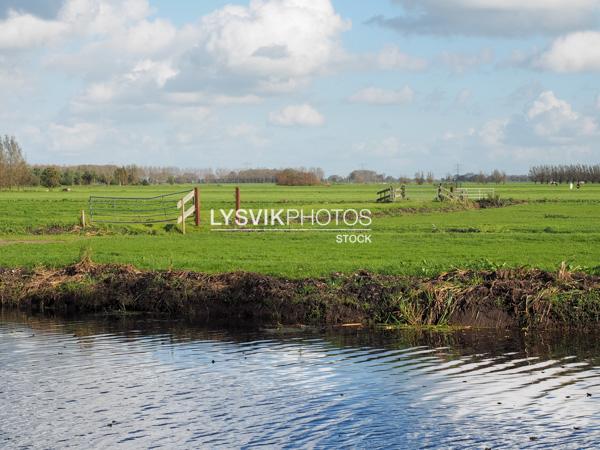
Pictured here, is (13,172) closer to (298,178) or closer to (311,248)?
(298,178)

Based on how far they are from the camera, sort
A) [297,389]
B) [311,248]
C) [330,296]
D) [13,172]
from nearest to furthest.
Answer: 1. [297,389]
2. [330,296]
3. [311,248]
4. [13,172]

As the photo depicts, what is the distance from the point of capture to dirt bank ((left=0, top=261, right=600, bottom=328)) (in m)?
19.2

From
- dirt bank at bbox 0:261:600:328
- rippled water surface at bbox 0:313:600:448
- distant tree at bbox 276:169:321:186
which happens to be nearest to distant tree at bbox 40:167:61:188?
distant tree at bbox 276:169:321:186

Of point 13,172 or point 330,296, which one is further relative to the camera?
point 13,172

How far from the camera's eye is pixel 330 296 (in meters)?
20.4

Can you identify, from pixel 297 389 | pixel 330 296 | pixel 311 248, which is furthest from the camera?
pixel 311 248

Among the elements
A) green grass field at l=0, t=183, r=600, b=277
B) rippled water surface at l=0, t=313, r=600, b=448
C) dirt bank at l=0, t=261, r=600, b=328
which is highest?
green grass field at l=0, t=183, r=600, b=277

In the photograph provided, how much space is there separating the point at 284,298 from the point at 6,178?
143 meters

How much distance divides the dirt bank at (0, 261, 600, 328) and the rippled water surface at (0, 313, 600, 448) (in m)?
0.97

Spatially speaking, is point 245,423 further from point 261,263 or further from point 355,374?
point 261,263

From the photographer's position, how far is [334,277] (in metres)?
22.3

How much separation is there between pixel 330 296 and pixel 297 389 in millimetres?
6848

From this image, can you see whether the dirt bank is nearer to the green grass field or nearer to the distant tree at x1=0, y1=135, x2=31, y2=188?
the green grass field

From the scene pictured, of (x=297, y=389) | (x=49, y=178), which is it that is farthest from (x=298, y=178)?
(x=297, y=389)
